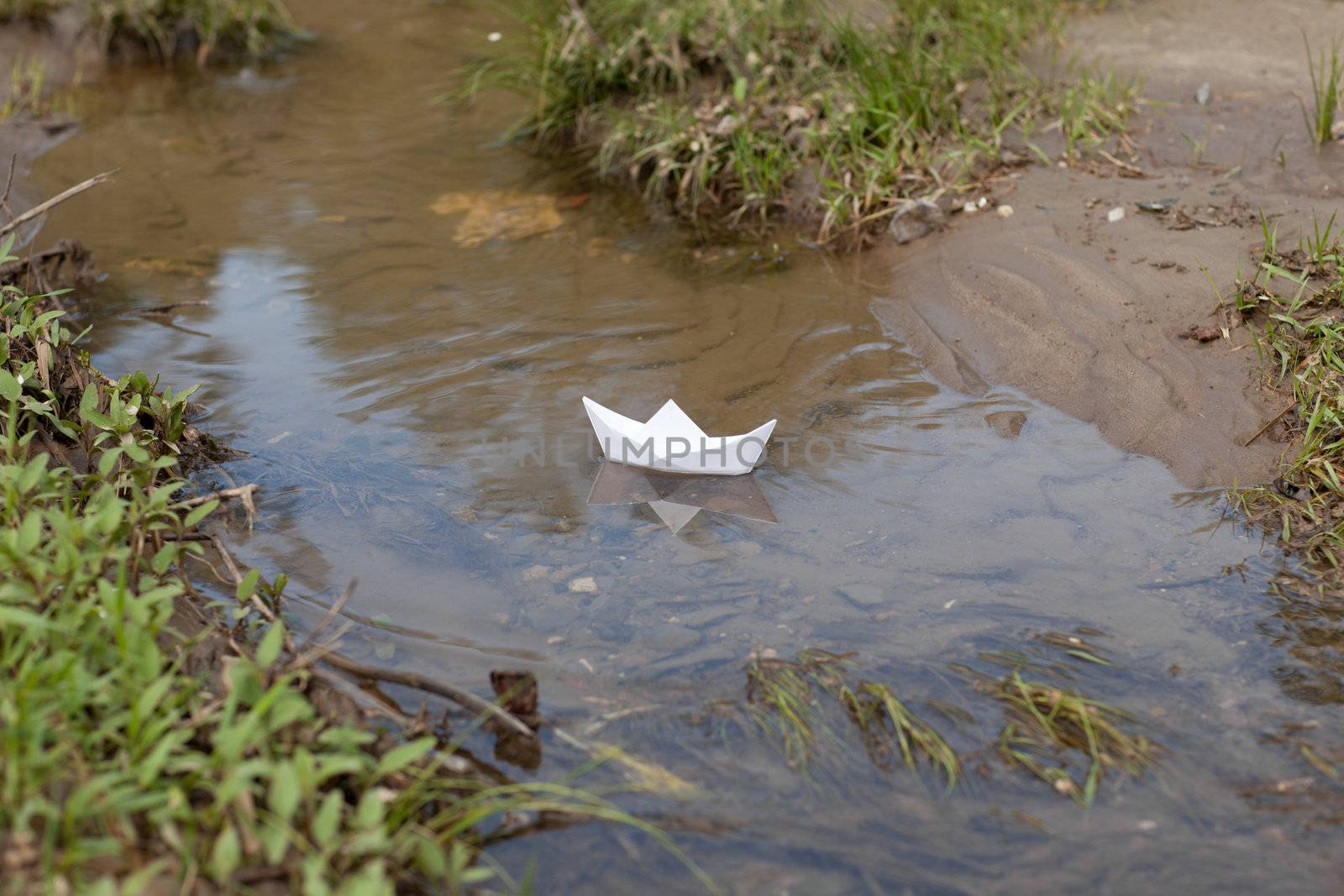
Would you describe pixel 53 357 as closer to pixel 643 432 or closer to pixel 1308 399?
pixel 643 432

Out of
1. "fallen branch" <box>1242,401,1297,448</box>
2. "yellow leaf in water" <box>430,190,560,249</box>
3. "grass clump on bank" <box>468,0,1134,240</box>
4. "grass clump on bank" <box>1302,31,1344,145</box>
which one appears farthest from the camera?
"yellow leaf in water" <box>430,190,560,249</box>

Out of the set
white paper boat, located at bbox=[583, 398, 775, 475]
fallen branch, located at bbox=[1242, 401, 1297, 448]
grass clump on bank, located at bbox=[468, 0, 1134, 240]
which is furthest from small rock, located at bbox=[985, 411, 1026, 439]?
grass clump on bank, located at bbox=[468, 0, 1134, 240]

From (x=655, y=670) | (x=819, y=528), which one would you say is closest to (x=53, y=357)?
(x=655, y=670)

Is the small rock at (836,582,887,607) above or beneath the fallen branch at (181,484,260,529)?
beneath

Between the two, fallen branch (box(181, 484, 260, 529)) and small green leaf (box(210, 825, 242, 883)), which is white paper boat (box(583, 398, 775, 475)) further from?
small green leaf (box(210, 825, 242, 883))

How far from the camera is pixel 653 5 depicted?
595 centimetres

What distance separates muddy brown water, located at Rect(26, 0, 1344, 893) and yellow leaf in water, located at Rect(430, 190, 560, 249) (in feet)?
0.08

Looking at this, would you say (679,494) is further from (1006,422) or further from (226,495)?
(226,495)

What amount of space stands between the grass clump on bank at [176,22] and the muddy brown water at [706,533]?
2429 millimetres

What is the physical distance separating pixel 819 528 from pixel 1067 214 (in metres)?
2.24

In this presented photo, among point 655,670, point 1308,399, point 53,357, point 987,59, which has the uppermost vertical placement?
point 987,59

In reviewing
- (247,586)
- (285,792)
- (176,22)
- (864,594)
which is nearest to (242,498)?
(247,586)

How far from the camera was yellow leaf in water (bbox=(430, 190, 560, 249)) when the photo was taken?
5496 mm

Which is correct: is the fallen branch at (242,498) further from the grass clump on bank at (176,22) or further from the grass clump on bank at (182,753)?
the grass clump on bank at (176,22)
